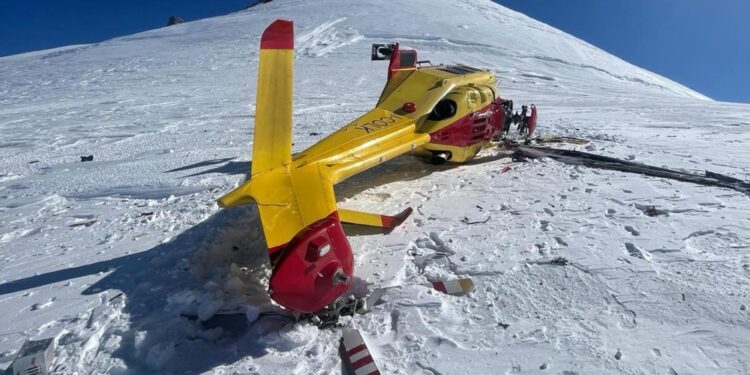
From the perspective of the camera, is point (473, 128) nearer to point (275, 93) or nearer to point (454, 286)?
point (275, 93)

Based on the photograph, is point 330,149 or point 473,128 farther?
point 473,128

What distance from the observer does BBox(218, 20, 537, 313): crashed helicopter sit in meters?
3.18

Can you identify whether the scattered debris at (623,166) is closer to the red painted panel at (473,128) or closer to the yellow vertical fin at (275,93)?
the red painted panel at (473,128)

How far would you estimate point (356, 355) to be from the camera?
9.83 feet

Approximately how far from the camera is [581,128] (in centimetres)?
953

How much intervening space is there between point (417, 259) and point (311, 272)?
135 cm

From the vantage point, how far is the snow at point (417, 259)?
10.0 feet

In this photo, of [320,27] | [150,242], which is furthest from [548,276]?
[320,27]

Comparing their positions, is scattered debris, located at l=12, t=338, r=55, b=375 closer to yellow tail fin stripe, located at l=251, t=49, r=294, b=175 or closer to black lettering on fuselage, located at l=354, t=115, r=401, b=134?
yellow tail fin stripe, located at l=251, t=49, r=294, b=175

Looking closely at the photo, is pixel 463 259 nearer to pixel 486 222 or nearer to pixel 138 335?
pixel 486 222

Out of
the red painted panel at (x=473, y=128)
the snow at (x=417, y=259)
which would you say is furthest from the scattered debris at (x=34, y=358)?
the red painted panel at (x=473, y=128)

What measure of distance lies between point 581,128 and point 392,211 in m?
6.03

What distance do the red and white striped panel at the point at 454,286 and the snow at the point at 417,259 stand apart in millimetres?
90

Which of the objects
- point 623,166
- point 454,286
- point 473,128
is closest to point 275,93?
point 454,286
